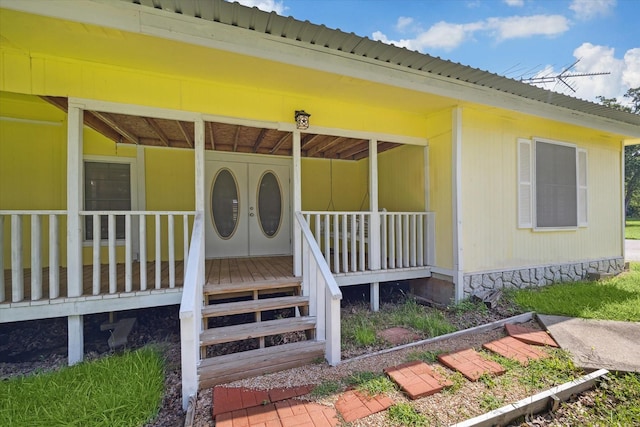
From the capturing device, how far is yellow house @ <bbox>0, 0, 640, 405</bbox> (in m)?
2.89

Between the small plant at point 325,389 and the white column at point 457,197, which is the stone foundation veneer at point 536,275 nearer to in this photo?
the white column at point 457,197

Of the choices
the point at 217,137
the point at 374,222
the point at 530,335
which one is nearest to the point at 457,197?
the point at 374,222

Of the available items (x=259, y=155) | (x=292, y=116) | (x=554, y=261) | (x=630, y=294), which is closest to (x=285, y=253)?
(x=259, y=155)

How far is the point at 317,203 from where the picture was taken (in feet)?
21.5

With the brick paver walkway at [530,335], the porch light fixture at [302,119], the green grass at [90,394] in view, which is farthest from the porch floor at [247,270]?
the brick paver walkway at [530,335]

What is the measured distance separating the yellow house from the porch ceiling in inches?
1.8

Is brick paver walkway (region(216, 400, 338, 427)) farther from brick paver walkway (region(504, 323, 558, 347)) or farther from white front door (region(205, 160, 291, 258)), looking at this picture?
white front door (region(205, 160, 291, 258))

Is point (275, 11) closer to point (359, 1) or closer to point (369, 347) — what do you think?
point (369, 347)

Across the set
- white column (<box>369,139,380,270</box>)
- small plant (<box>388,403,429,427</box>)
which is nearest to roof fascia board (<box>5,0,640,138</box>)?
white column (<box>369,139,380,270</box>)

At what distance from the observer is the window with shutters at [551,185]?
5121 millimetres

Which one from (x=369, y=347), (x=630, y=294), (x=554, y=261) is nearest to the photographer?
(x=369, y=347)

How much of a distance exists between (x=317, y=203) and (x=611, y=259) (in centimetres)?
631

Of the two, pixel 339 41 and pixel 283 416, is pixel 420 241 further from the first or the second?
pixel 283 416

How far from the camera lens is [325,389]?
2.43 meters
